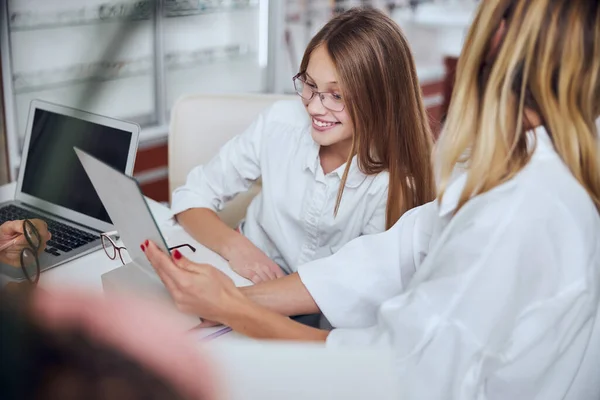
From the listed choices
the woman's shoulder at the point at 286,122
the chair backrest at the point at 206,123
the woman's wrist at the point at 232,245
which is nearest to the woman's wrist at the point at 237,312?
the woman's wrist at the point at 232,245

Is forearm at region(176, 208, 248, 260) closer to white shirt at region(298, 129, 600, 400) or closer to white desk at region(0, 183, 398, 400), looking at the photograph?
white shirt at region(298, 129, 600, 400)

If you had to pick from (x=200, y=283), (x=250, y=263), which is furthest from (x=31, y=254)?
(x=250, y=263)

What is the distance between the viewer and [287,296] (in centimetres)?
89

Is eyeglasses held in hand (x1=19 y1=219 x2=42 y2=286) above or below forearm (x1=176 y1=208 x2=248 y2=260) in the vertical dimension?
above

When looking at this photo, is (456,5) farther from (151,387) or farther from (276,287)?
(151,387)

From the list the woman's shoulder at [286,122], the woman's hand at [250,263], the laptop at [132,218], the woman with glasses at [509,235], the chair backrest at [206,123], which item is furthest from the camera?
the chair backrest at [206,123]

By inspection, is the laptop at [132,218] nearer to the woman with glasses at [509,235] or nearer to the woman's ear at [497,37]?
the woman with glasses at [509,235]

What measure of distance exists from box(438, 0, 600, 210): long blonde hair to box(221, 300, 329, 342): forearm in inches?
8.8

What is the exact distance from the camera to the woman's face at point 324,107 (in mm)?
1079

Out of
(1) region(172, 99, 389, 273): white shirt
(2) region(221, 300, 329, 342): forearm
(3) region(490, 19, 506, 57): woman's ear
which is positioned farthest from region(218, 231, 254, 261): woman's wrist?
(3) region(490, 19, 506, 57): woman's ear

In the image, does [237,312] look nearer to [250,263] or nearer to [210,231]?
[250,263]

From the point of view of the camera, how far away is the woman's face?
1.08 metres

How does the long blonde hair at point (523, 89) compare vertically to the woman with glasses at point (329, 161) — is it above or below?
above

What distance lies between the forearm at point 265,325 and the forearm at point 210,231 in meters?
0.35
